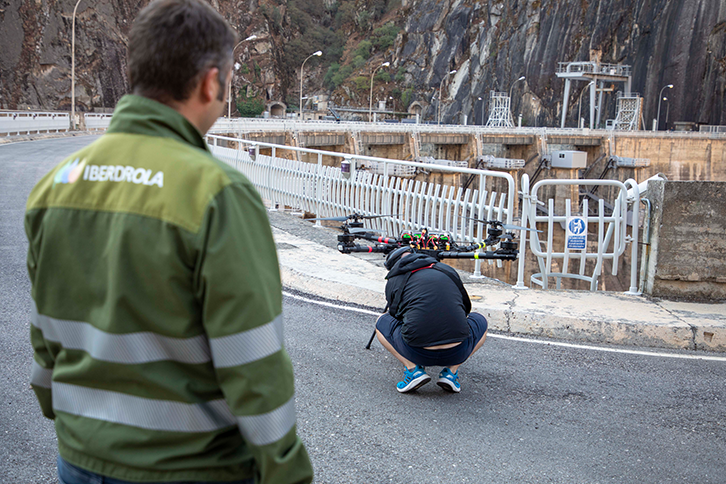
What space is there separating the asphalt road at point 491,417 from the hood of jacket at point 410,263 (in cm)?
86

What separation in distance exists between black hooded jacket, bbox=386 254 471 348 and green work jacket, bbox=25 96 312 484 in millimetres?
2944

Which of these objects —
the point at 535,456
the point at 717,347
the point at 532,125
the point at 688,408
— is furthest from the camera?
the point at 532,125

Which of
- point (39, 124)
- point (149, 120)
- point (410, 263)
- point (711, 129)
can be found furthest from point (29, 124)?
point (711, 129)

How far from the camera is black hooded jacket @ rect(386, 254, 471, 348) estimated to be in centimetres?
450

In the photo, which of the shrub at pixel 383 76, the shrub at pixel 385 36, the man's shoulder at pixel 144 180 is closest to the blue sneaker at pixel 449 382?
the man's shoulder at pixel 144 180

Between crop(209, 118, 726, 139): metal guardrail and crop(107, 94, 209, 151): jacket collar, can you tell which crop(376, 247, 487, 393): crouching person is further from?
crop(209, 118, 726, 139): metal guardrail

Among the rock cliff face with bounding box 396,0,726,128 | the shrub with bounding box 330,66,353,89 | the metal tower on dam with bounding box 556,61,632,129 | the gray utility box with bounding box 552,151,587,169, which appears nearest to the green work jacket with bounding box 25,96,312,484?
the gray utility box with bounding box 552,151,587,169

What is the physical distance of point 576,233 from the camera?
7.50m

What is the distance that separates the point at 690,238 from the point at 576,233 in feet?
4.03

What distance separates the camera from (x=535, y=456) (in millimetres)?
3748

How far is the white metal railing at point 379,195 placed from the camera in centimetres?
872

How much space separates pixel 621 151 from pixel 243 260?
66112 mm

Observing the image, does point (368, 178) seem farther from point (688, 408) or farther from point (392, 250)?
point (688, 408)

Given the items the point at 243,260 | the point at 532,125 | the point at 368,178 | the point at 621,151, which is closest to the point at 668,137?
the point at 621,151
